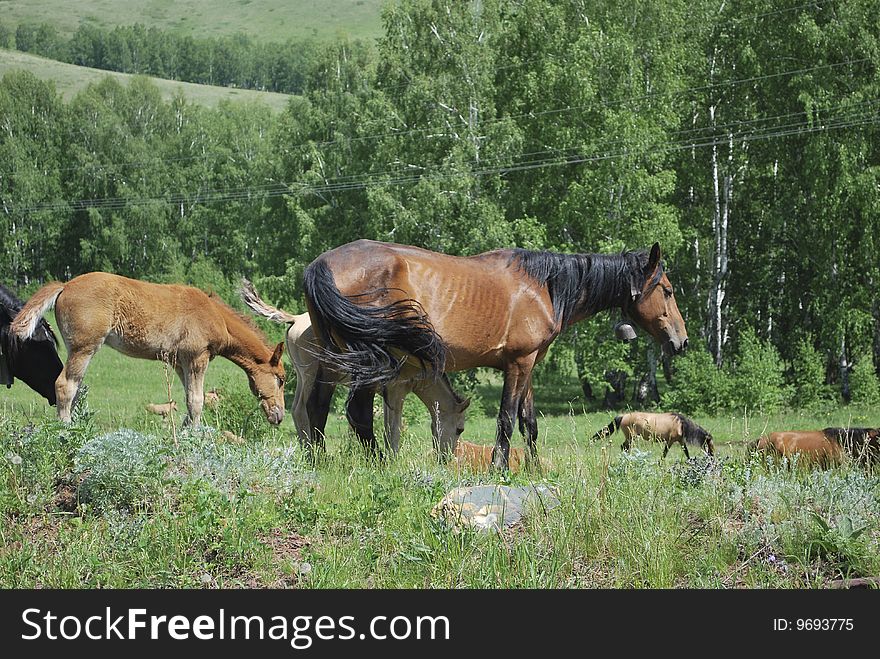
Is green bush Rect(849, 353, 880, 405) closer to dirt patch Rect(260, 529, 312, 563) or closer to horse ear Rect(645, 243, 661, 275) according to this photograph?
horse ear Rect(645, 243, 661, 275)

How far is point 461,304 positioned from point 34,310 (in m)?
4.94

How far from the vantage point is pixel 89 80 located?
108375 mm

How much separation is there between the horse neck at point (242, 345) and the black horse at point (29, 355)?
78.3 inches

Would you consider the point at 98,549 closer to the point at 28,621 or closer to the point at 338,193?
the point at 28,621

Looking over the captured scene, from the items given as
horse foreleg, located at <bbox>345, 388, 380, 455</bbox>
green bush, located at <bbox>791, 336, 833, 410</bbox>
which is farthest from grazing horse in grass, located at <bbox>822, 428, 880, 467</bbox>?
green bush, located at <bbox>791, 336, 833, 410</bbox>

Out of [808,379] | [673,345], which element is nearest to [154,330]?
[673,345]

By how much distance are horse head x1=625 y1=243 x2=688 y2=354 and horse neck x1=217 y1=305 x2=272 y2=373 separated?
4.82 m

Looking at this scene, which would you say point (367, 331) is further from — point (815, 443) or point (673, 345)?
point (815, 443)

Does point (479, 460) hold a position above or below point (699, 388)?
above

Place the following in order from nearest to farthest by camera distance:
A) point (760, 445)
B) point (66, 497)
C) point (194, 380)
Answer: point (66, 497)
point (760, 445)
point (194, 380)

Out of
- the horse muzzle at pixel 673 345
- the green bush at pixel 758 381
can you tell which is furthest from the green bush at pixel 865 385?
the horse muzzle at pixel 673 345

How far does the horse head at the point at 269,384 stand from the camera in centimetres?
1202

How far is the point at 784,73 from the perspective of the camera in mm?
27188

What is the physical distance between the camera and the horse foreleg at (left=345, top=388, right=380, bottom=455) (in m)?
8.00
